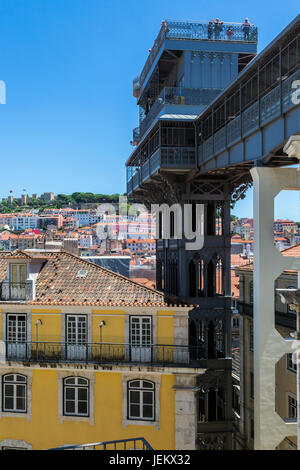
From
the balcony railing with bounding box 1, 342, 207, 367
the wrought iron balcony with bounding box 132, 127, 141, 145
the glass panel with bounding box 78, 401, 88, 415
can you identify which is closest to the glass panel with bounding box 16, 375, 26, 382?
the balcony railing with bounding box 1, 342, 207, 367

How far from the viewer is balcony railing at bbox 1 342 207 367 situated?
15656mm

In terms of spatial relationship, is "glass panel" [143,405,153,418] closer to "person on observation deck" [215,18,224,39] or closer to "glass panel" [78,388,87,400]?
"glass panel" [78,388,87,400]

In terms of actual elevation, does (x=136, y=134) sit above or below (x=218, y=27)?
below

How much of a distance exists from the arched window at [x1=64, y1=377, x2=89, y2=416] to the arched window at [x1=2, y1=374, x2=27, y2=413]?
1586 millimetres

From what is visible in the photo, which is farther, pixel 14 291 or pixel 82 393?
pixel 14 291

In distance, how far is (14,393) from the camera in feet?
53.1

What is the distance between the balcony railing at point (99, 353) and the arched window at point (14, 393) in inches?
29.8

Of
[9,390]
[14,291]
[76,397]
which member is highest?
[14,291]

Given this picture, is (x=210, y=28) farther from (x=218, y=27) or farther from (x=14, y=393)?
(x=14, y=393)

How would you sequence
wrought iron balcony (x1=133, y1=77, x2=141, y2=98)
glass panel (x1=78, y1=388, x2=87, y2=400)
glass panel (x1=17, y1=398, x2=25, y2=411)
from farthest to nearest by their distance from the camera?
wrought iron balcony (x1=133, y1=77, x2=141, y2=98) < glass panel (x1=17, y1=398, x2=25, y2=411) < glass panel (x1=78, y1=388, x2=87, y2=400)

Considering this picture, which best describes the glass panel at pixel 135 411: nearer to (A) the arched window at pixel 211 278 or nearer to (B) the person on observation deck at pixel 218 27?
(A) the arched window at pixel 211 278

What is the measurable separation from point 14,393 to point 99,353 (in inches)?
137

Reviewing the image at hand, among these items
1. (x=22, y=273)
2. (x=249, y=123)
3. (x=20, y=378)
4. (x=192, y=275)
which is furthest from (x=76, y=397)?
(x=249, y=123)
